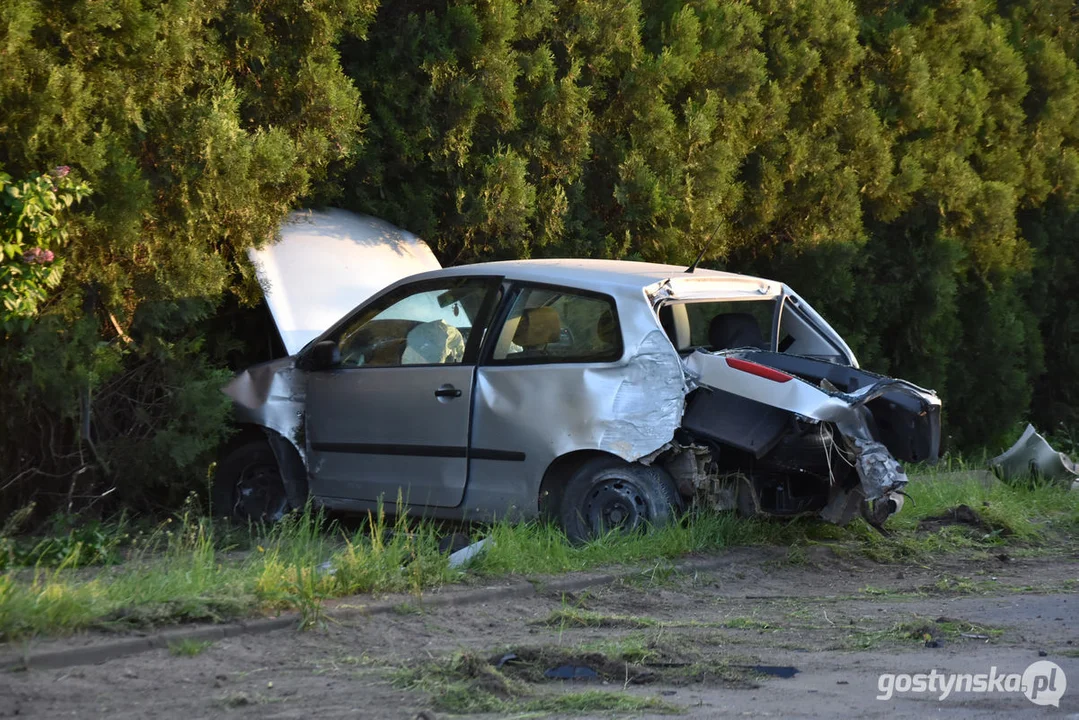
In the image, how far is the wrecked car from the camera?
6707 mm

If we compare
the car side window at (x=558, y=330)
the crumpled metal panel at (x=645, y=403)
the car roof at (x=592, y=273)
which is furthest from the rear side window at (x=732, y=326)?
the crumpled metal panel at (x=645, y=403)

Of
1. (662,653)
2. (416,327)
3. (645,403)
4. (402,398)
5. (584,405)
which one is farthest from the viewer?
(416,327)

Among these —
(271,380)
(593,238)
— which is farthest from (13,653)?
(593,238)

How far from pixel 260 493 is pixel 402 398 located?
1.43 meters

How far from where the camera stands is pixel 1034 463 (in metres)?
10.1

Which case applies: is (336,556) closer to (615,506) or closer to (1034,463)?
(615,506)

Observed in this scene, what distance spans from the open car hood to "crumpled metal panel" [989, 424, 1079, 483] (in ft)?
16.1

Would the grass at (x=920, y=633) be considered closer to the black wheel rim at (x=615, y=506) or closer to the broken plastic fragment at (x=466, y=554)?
the black wheel rim at (x=615, y=506)

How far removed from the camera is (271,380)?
8.09m

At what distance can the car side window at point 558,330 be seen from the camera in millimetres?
6957

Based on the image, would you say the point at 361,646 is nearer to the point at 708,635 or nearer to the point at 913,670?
the point at 708,635

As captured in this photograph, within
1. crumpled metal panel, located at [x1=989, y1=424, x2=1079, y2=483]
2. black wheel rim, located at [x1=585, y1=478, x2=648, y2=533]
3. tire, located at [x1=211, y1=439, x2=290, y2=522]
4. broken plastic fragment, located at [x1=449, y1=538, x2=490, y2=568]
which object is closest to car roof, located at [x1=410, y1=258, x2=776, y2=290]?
black wheel rim, located at [x1=585, y1=478, x2=648, y2=533]

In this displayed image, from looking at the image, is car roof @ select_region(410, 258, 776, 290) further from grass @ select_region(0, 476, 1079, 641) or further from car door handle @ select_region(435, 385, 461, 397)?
grass @ select_region(0, 476, 1079, 641)

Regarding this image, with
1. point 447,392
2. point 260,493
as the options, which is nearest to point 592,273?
point 447,392
